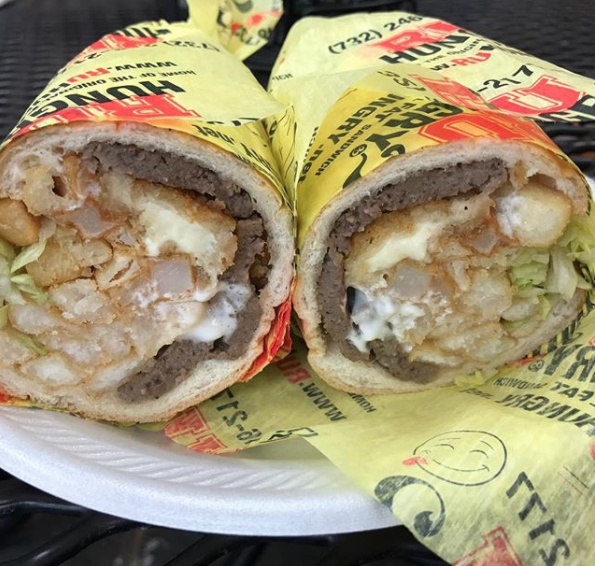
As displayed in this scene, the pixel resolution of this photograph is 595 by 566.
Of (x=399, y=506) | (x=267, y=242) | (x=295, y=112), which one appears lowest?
(x=399, y=506)

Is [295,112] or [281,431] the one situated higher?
[295,112]

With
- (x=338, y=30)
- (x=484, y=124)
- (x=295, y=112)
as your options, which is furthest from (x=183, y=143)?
(x=338, y=30)

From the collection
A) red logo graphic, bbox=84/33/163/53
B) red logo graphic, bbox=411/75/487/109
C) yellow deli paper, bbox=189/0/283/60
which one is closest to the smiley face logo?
red logo graphic, bbox=411/75/487/109

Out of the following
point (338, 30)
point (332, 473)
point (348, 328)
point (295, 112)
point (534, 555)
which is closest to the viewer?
point (534, 555)

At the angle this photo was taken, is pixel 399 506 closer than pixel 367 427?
Yes

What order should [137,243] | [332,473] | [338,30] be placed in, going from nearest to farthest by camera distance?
1. [332,473]
2. [137,243]
3. [338,30]

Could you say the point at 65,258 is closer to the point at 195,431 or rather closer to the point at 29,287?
the point at 29,287

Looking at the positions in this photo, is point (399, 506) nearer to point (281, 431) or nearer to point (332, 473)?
point (332, 473)
